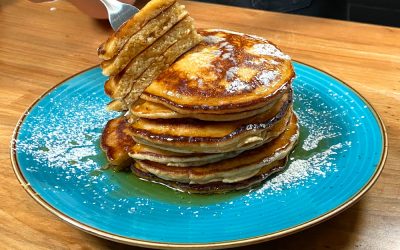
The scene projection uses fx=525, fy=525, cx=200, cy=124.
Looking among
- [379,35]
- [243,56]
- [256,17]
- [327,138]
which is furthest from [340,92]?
[256,17]

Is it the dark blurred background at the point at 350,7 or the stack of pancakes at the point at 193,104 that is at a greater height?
the stack of pancakes at the point at 193,104

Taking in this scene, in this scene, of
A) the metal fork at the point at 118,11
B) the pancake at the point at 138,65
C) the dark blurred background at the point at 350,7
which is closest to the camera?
the pancake at the point at 138,65

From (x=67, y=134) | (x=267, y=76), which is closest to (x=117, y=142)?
(x=67, y=134)

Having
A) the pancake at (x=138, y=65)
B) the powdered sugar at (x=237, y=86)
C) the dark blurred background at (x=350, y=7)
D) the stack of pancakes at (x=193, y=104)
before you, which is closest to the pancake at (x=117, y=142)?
the stack of pancakes at (x=193, y=104)

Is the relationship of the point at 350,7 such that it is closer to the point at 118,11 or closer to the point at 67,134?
the point at 118,11

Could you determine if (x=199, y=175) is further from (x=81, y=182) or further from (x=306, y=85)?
(x=306, y=85)

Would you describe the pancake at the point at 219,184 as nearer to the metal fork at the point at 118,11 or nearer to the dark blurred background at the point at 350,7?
the metal fork at the point at 118,11
